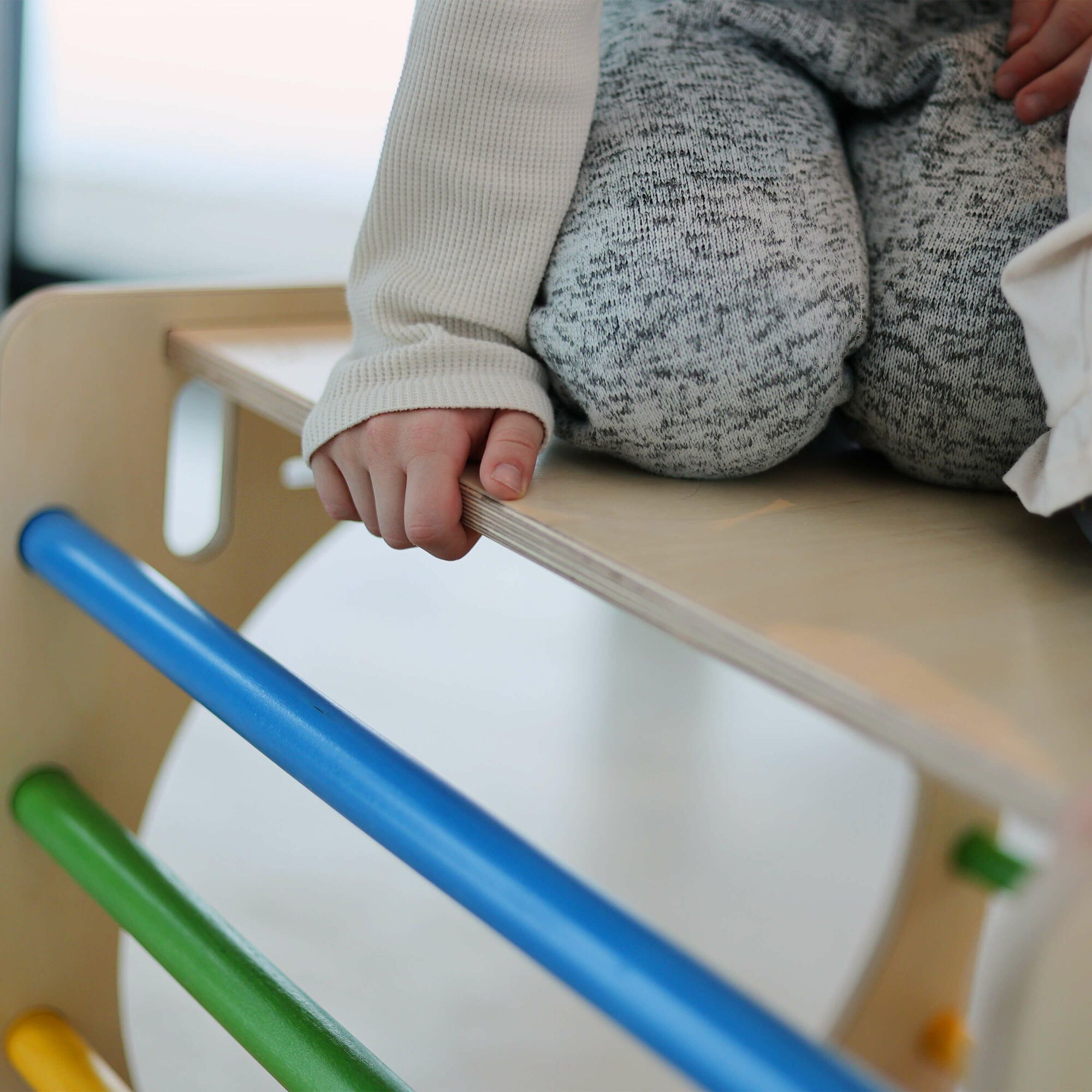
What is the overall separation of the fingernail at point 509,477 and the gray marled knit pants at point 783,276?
0.05 metres

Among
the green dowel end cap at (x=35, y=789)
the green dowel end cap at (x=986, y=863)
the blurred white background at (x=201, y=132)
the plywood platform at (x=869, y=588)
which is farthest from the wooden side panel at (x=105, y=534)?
the blurred white background at (x=201, y=132)

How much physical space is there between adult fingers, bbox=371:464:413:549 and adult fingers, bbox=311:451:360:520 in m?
0.02

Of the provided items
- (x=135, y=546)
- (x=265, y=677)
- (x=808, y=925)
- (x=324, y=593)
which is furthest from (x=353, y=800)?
(x=324, y=593)

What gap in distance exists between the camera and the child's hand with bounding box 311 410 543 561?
413mm

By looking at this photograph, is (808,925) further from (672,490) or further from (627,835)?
(672,490)

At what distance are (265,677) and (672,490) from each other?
6.7 inches

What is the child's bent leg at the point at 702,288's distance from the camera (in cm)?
42

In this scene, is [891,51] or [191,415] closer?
[891,51]

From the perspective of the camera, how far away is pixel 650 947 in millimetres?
328

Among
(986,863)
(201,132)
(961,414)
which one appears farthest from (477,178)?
(201,132)

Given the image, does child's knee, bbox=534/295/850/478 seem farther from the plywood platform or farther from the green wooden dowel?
the green wooden dowel

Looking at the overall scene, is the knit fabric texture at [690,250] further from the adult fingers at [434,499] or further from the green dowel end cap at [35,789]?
the green dowel end cap at [35,789]

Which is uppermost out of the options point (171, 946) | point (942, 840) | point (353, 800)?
point (353, 800)

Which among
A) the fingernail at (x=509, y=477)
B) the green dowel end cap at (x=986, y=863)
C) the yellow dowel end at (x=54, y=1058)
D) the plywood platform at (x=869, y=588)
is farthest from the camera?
the green dowel end cap at (x=986, y=863)
